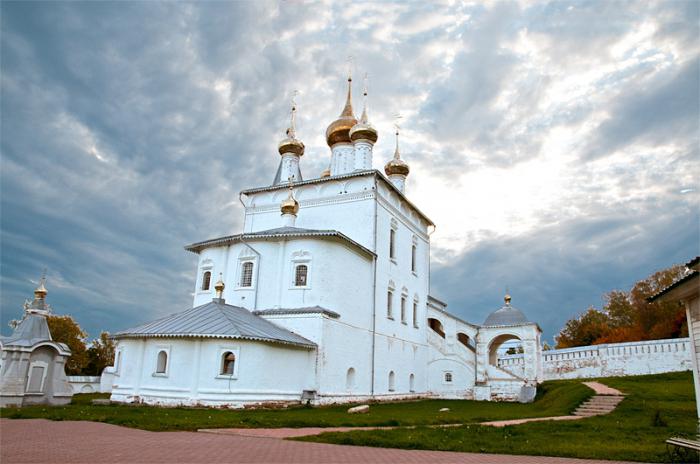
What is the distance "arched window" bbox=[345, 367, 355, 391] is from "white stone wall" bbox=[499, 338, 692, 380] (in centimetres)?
1123

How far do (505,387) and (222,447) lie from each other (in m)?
19.0

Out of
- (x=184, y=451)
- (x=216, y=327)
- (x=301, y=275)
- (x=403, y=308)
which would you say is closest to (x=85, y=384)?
(x=216, y=327)

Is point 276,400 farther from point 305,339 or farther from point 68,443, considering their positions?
point 68,443

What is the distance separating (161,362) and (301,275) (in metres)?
5.81

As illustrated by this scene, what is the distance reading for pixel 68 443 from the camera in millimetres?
8289

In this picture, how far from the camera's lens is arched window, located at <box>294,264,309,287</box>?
1958 cm

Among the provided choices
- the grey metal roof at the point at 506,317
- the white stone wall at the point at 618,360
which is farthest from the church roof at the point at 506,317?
the white stone wall at the point at 618,360

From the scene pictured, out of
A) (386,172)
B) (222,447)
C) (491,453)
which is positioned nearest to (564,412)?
(491,453)

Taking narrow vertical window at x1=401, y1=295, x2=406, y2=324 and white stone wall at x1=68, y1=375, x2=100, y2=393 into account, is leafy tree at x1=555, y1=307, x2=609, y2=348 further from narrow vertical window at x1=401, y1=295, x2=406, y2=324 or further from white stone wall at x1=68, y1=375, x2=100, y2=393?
white stone wall at x1=68, y1=375, x2=100, y2=393

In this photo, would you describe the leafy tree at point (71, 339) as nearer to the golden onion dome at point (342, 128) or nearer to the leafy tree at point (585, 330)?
the golden onion dome at point (342, 128)

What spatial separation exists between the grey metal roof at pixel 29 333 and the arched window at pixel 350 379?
10.0 m

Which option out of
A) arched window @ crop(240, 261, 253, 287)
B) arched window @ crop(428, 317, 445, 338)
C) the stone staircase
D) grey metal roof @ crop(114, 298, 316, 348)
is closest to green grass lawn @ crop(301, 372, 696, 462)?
the stone staircase

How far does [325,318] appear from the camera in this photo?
1831 cm

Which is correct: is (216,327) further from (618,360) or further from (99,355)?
(99,355)
